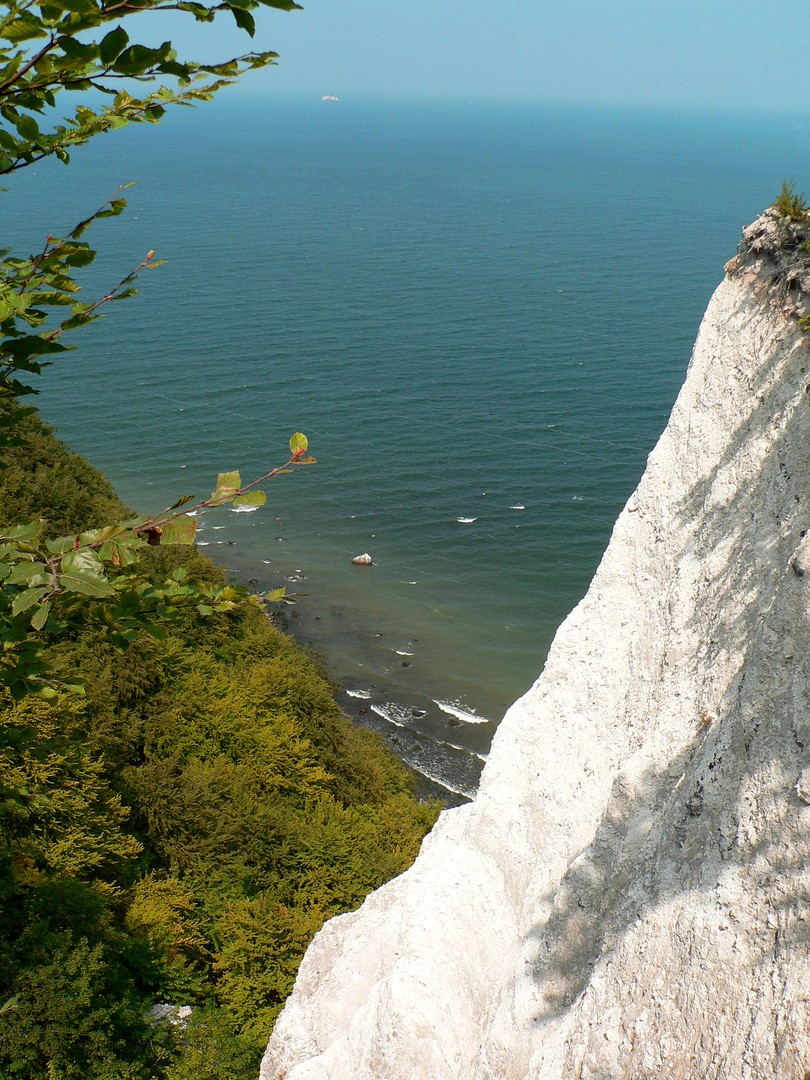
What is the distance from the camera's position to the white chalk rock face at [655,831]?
21.0 feet

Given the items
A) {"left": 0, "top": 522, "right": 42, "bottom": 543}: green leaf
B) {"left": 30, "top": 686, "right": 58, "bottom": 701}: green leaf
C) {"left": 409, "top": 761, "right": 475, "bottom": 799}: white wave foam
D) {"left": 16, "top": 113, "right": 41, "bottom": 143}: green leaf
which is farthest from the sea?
{"left": 30, "top": 686, "right": 58, "bottom": 701}: green leaf

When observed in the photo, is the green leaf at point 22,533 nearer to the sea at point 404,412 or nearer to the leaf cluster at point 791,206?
the leaf cluster at point 791,206

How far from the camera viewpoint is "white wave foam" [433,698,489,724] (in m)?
42.2

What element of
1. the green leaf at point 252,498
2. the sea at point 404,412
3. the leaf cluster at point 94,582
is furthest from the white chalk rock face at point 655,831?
the sea at point 404,412

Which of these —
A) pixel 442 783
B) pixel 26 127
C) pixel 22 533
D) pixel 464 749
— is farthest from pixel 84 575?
pixel 464 749

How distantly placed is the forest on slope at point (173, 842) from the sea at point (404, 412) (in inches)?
482

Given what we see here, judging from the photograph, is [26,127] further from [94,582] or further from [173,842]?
[173,842]

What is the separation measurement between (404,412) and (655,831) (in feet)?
222

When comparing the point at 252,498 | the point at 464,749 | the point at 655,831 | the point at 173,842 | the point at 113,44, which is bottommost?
the point at 464,749

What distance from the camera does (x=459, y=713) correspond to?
42.8 meters

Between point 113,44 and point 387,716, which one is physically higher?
point 113,44

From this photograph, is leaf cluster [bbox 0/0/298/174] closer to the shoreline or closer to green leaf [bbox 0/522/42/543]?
green leaf [bbox 0/522/42/543]

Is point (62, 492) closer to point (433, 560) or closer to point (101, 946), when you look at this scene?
point (101, 946)

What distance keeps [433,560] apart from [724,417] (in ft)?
135
